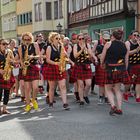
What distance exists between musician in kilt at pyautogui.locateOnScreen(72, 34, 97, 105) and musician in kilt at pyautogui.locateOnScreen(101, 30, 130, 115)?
4.26 feet

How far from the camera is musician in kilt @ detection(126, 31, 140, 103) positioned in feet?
34.4

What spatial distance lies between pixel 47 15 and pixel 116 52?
32294mm

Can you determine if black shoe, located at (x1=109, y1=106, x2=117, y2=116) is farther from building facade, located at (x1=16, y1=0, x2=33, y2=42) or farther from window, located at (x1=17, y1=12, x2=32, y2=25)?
window, located at (x1=17, y1=12, x2=32, y2=25)

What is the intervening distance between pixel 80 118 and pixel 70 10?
27732 millimetres

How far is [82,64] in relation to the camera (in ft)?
33.7

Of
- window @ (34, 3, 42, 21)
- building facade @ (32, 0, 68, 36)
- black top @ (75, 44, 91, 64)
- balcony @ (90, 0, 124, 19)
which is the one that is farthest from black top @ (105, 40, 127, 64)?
window @ (34, 3, 42, 21)

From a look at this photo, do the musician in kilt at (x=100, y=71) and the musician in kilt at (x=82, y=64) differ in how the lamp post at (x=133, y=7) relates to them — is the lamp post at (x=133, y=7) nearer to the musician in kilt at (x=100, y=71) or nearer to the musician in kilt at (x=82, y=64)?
the musician in kilt at (x=100, y=71)

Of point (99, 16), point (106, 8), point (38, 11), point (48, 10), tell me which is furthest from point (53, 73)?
point (38, 11)

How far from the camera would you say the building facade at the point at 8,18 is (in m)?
51.2

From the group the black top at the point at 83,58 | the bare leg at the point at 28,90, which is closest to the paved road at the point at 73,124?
the bare leg at the point at 28,90

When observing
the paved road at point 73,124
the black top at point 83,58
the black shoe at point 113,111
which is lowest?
the paved road at point 73,124

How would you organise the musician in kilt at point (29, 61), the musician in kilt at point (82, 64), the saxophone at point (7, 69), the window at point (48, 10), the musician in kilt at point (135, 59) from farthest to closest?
1. the window at point (48, 10)
2. the musician in kilt at point (135, 59)
3. the musician in kilt at point (82, 64)
4. the musician in kilt at point (29, 61)
5. the saxophone at point (7, 69)

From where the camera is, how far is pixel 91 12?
98.8 feet

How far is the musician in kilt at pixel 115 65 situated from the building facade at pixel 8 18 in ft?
139
